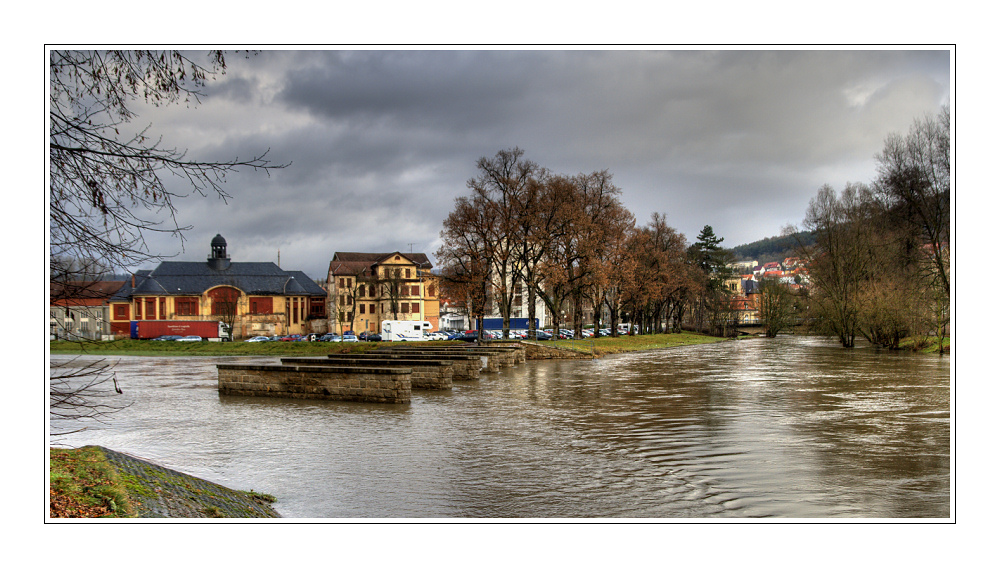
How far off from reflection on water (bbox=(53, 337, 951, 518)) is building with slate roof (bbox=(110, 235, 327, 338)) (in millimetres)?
63245

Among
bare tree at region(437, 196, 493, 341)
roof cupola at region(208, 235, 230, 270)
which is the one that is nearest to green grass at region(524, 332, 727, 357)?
bare tree at region(437, 196, 493, 341)

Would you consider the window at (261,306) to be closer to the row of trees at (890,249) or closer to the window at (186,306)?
the window at (186,306)

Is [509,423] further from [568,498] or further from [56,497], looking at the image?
[56,497]

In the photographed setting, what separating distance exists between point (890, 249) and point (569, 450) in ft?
132

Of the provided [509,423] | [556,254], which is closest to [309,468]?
[509,423]

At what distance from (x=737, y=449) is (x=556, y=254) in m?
37.3

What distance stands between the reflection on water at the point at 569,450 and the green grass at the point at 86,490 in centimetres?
167

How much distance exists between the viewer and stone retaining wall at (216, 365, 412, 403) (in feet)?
52.4

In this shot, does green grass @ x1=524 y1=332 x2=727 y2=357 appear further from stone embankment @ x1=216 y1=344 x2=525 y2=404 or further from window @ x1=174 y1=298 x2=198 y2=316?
window @ x1=174 y1=298 x2=198 y2=316

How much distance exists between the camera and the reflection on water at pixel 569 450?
7.01 metres

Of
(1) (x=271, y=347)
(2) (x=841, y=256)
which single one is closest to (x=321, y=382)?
(1) (x=271, y=347)

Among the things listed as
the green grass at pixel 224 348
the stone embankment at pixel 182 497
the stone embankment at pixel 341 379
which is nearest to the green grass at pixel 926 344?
the stone embankment at pixel 341 379

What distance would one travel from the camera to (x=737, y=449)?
A: 9961 mm

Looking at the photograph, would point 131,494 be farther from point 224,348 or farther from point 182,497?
point 224,348
